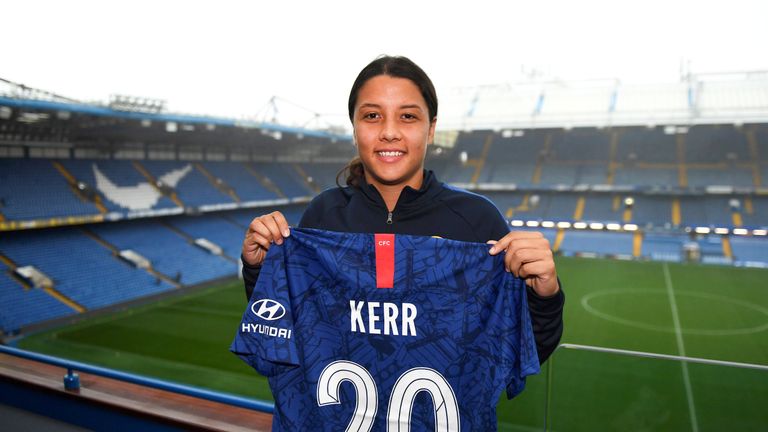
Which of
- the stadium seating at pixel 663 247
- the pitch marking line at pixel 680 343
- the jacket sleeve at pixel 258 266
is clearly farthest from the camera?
the stadium seating at pixel 663 247

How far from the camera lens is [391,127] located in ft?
6.09

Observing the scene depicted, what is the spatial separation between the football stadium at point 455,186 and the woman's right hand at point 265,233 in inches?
12.3

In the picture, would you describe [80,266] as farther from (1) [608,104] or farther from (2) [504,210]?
(1) [608,104]

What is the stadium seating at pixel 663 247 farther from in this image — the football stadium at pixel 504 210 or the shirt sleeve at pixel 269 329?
the shirt sleeve at pixel 269 329

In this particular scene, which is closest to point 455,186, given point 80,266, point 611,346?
point 611,346

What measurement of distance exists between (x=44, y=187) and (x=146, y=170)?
5.27m

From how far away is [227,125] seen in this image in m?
22.0

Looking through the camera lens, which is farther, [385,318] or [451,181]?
[451,181]

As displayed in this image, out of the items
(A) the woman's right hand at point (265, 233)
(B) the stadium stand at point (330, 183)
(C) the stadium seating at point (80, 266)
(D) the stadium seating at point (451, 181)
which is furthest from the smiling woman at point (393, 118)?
(C) the stadium seating at point (80, 266)

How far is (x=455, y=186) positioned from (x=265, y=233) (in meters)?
1.00

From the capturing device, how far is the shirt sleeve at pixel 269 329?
189 cm

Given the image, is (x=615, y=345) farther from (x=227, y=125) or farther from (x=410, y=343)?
(x=227, y=125)

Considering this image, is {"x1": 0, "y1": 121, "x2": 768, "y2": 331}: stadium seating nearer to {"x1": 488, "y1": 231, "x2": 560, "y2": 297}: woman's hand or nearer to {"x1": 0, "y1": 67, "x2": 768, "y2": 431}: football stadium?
{"x1": 0, "y1": 67, "x2": 768, "y2": 431}: football stadium

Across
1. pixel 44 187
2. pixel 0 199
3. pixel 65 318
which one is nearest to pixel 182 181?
pixel 44 187
